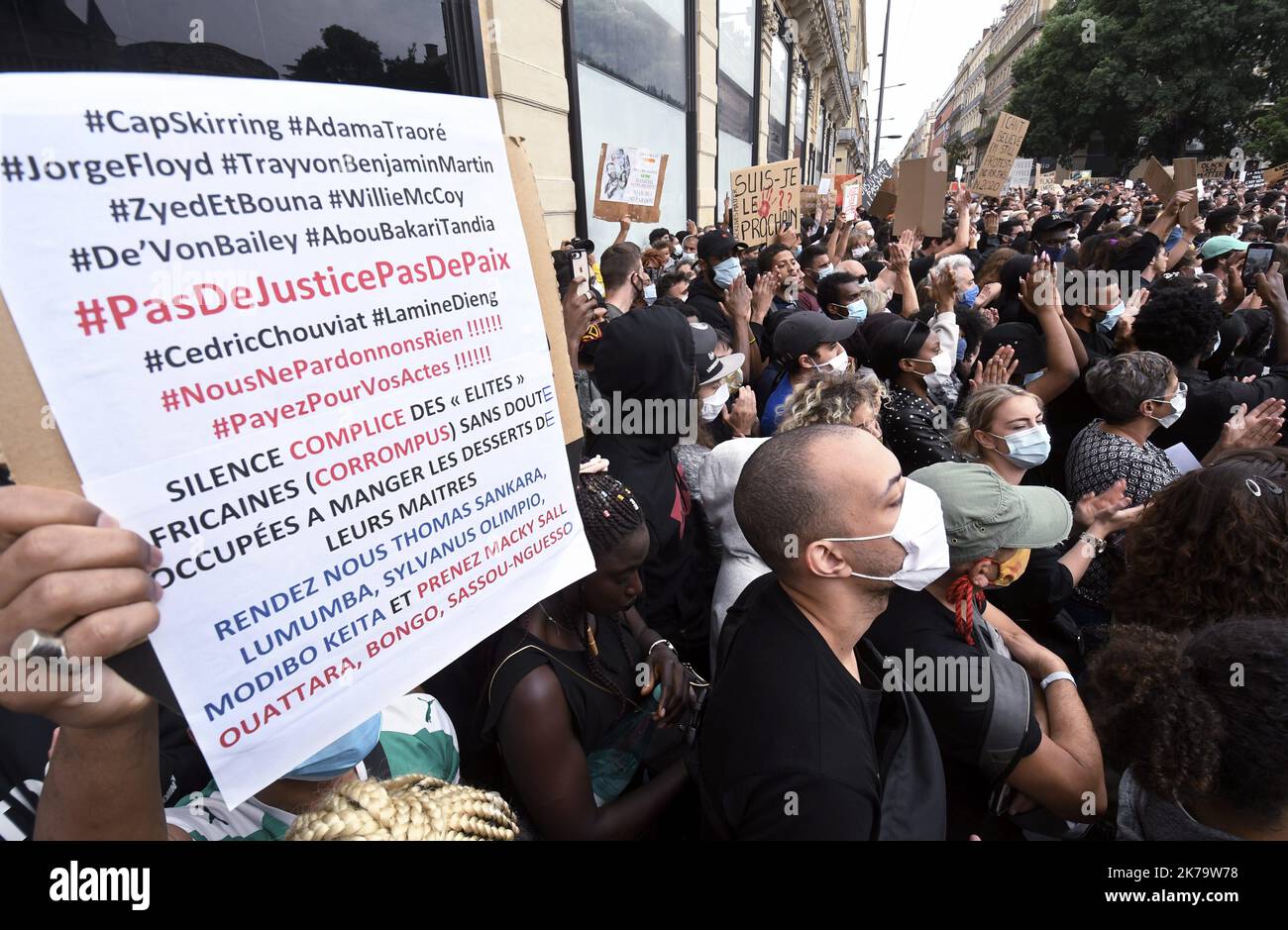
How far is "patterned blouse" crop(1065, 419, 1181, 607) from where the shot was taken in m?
2.69

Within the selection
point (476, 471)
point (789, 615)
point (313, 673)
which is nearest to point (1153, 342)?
point (789, 615)

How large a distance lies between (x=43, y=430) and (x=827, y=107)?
46574 millimetres

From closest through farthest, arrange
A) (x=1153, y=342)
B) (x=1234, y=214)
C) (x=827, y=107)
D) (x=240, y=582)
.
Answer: (x=240, y=582)
(x=1153, y=342)
(x=1234, y=214)
(x=827, y=107)

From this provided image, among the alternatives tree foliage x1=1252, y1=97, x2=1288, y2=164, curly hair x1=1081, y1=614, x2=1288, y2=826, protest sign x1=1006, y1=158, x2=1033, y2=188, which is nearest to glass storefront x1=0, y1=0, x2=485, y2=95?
curly hair x1=1081, y1=614, x2=1288, y2=826

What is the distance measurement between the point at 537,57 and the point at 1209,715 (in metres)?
7.00

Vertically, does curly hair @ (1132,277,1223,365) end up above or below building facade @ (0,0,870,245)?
below

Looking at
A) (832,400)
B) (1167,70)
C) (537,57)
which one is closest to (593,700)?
(832,400)

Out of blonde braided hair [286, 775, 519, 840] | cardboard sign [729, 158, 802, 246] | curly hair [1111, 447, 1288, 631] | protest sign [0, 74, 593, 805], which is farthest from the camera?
cardboard sign [729, 158, 802, 246]

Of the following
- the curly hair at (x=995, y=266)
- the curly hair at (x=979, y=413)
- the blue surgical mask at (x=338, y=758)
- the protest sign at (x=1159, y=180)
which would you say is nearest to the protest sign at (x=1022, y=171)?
the protest sign at (x=1159, y=180)

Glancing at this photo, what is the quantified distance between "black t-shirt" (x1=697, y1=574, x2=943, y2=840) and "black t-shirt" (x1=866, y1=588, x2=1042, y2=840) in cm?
24

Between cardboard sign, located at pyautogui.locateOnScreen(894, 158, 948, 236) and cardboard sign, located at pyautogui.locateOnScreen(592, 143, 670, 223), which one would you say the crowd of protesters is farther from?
cardboard sign, located at pyautogui.locateOnScreen(894, 158, 948, 236)

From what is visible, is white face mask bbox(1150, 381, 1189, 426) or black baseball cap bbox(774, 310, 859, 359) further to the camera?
black baseball cap bbox(774, 310, 859, 359)

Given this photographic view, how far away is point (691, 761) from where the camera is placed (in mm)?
1937
